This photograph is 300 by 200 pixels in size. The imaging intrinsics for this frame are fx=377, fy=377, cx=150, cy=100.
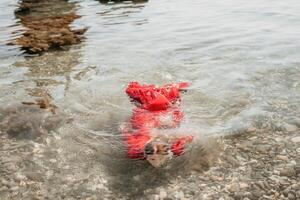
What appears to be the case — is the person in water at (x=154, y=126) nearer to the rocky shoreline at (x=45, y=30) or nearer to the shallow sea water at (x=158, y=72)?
the shallow sea water at (x=158, y=72)

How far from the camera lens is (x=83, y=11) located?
2364 cm

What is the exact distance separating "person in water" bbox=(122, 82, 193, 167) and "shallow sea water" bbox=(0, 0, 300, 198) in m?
0.32

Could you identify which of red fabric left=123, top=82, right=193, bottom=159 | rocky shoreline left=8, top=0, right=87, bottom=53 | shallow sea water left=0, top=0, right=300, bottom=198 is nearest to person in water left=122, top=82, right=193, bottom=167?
red fabric left=123, top=82, right=193, bottom=159

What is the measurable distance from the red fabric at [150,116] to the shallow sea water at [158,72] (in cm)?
35

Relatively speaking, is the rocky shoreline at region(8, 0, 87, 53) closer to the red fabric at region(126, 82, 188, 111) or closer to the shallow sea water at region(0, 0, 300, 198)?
the shallow sea water at region(0, 0, 300, 198)

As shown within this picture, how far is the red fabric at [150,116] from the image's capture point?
6.95 meters

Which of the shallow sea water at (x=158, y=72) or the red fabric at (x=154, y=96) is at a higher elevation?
the red fabric at (x=154, y=96)

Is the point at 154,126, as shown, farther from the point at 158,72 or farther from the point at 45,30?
the point at 45,30

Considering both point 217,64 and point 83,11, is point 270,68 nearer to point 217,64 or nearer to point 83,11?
point 217,64

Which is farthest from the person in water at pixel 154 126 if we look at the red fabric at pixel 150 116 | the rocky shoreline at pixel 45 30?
the rocky shoreline at pixel 45 30

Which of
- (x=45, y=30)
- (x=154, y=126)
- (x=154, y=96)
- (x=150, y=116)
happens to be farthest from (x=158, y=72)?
(x=45, y=30)

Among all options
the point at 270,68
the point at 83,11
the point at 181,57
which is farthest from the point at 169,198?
the point at 83,11

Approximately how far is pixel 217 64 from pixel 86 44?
6.06 meters

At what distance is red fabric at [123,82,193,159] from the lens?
695cm
